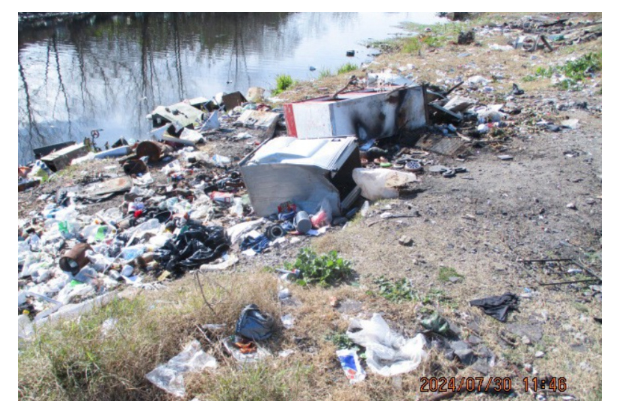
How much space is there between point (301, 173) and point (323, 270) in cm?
160

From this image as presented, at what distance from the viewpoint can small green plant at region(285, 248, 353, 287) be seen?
10.8 ft

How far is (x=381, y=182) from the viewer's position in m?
4.79

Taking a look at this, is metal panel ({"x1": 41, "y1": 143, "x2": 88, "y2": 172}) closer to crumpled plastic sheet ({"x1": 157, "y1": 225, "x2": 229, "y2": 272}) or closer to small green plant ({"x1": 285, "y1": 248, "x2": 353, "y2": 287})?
crumpled plastic sheet ({"x1": 157, "y1": 225, "x2": 229, "y2": 272})

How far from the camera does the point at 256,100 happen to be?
35.1 feet

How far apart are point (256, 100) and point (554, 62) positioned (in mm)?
6987

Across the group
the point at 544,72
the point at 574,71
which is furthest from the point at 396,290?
the point at 544,72

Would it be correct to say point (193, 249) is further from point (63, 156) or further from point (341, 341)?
point (63, 156)

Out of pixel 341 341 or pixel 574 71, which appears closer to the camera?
pixel 341 341

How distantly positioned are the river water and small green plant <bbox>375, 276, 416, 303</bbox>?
26.3 ft

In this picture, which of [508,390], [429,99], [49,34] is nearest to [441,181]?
[429,99]

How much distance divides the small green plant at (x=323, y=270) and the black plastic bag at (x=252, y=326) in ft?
2.23

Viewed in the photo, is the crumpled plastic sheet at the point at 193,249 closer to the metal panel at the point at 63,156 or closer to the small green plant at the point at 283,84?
the metal panel at the point at 63,156

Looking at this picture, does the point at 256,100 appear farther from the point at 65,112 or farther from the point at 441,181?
the point at 441,181
